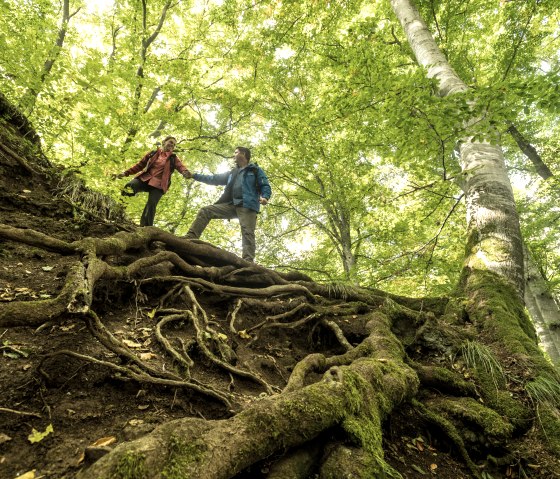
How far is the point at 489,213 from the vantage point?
5270 millimetres

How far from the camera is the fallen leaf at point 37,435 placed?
1.73 meters

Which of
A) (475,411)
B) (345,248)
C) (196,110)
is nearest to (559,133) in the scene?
(345,248)

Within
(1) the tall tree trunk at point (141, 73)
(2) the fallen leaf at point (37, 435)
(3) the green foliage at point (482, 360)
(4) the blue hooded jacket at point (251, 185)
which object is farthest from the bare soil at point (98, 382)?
(1) the tall tree trunk at point (141, 73)

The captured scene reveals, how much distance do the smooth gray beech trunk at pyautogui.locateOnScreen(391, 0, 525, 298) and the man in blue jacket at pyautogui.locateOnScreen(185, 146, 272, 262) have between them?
343 cm

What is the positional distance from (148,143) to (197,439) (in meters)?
9.92

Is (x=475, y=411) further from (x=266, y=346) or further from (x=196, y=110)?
(x=196, y=110)

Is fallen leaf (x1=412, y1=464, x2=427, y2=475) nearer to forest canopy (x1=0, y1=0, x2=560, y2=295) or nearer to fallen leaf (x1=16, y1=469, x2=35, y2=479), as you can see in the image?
fallen leaf (x1=16, y1=469, x2=35, y2=479)

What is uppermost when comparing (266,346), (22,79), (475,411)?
(22,79)

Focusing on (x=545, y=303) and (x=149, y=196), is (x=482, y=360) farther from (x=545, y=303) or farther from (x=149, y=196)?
(x=545, y=303)

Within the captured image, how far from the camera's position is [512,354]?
378cm

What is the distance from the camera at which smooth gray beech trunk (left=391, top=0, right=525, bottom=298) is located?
4.95 m

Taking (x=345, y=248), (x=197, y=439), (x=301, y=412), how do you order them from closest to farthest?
(x=197, y=439)
(x=301, y=412)
(x=345, y=248)

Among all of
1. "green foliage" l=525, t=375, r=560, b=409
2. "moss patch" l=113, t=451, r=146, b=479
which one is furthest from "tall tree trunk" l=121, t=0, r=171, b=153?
"green foliage" l=525, t=375, r=560, b=409

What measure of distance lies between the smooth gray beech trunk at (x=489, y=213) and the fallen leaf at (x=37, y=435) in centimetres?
549
